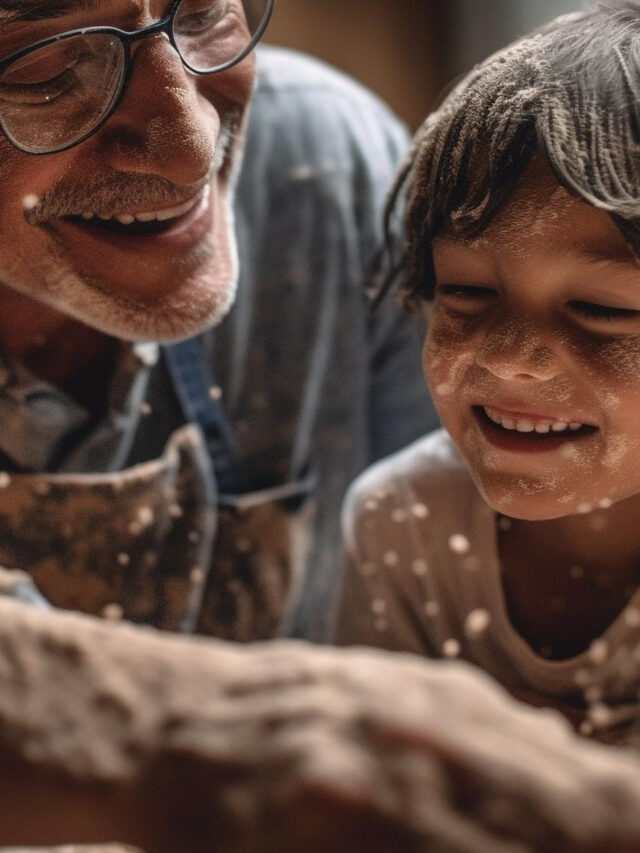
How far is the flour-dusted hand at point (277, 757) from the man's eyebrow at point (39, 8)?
1.52ft

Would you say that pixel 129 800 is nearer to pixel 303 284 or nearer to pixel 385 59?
pixel 303 284

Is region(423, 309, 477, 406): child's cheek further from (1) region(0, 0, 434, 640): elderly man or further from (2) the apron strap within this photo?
(2) the apron strap

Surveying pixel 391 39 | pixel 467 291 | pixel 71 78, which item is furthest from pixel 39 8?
pixel 391 39

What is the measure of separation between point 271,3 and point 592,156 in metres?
0.32

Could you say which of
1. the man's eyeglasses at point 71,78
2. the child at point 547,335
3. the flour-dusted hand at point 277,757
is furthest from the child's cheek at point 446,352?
the flour-dusted hand at point 277,757

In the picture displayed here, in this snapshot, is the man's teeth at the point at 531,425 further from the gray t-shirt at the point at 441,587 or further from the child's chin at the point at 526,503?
the gray t-shirt at the point at 441,587

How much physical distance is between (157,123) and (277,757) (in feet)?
1.72

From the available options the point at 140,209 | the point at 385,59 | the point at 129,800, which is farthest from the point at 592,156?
the point at 385,59

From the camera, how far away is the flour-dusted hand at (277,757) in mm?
305

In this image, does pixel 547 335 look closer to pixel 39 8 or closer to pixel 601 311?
pixel 601 311

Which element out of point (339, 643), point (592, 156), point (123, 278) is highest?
point (592, 156)

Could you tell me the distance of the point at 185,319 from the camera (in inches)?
32.5

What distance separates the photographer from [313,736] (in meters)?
0.32

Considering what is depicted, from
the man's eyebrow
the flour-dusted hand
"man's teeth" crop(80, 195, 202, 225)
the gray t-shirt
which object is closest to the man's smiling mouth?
"man's teeth" crop(80, 195, 202, 225)
